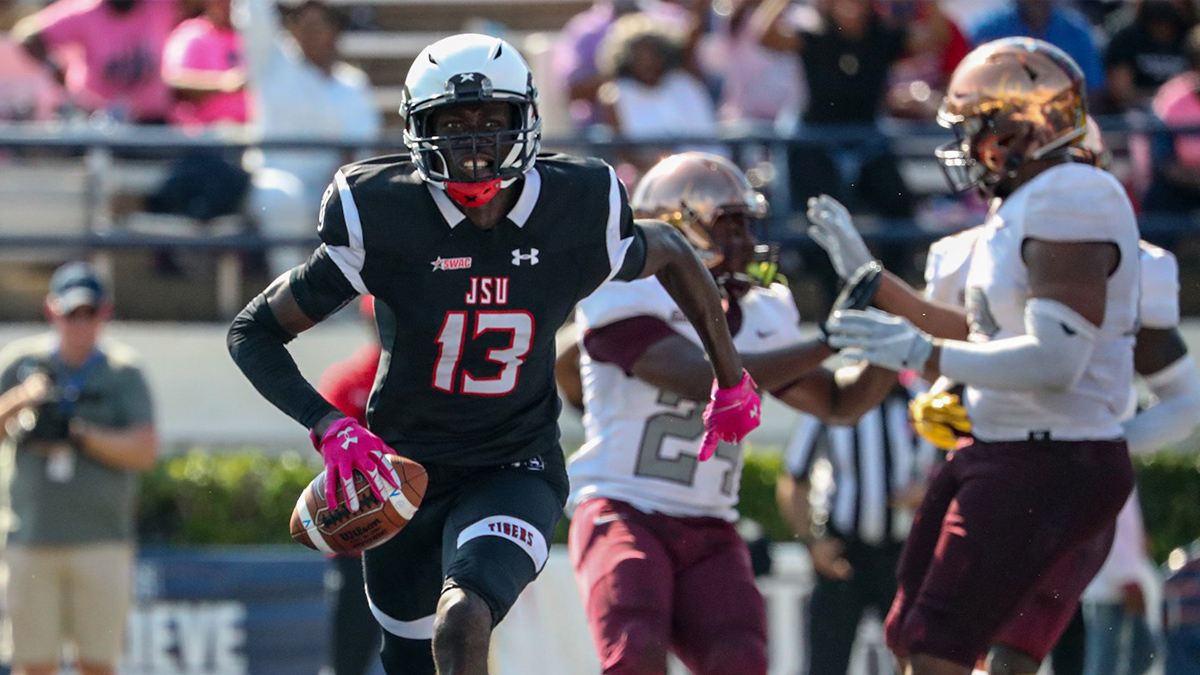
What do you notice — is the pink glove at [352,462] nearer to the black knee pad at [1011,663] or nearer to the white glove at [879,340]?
the white glove at [879,340]

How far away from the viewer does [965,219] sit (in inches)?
367

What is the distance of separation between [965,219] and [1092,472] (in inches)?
180

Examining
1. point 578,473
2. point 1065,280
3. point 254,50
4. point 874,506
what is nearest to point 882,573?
point 874,506

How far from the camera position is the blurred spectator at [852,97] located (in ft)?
29.5

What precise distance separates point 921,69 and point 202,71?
3.86m

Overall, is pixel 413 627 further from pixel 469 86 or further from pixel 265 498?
pixel 265 498

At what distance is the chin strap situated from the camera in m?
4.41

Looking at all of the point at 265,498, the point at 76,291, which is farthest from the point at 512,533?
the point at 265,498

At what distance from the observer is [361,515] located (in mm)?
4348

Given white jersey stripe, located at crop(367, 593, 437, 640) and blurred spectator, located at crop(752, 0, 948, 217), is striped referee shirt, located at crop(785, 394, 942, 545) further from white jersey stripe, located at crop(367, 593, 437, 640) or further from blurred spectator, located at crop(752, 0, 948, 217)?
white jersey stripe, located at crop(367, 593, 437, 640)

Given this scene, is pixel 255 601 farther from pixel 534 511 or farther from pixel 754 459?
pixel 534 511

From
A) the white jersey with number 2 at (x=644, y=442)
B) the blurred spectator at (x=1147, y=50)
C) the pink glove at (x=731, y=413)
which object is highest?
the blurred spectator at (x=1147, y=50)

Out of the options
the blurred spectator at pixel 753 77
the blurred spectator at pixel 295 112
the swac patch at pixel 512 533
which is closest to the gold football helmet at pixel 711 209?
the swac patch at pixel 512 533

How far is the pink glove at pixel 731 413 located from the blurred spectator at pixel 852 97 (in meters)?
4.38
